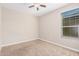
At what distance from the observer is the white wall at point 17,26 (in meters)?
1.41

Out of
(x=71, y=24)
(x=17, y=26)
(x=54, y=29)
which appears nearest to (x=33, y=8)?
(x=17, y=26)

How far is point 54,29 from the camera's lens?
Result: 1.61 meters

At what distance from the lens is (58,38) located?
158 cm

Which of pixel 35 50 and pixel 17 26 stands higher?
pixel 17 26

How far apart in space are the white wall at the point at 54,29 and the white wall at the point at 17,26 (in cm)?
16

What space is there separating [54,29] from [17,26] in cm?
72

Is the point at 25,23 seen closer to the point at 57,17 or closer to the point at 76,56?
the point at 57,17

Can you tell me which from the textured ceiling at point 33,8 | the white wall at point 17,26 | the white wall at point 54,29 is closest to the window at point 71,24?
the white wall at point 54,29

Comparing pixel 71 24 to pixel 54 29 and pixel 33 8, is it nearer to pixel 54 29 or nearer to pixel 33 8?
pixel 54 29

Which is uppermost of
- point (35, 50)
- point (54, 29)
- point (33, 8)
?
point (33, 8)

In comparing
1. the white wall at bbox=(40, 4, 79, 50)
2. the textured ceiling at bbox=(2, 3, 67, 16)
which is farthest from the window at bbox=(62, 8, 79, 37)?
the textured ceiling at bbox=(2, 3, 67, 16)

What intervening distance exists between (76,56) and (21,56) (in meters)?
0.98

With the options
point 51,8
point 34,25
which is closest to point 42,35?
point 34,25

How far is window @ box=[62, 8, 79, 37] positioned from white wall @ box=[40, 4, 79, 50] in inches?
3.4
